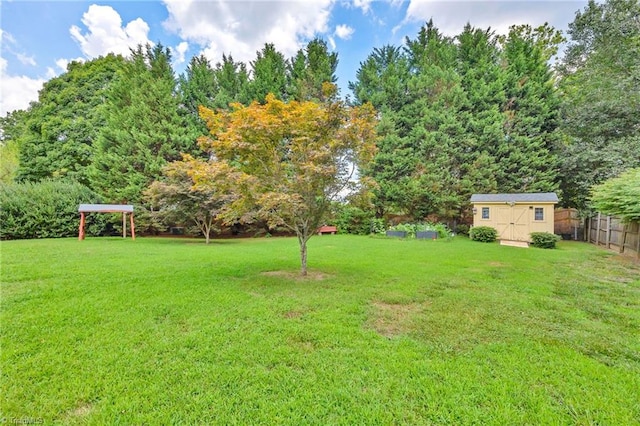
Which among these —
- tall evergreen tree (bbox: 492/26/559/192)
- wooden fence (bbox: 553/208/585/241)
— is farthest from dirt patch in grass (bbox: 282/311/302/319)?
wooden fence (bbox: 553/208/585/241)

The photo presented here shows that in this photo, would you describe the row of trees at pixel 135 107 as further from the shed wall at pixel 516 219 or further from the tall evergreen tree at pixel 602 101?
the tall evergreen tree at pixel 602 101

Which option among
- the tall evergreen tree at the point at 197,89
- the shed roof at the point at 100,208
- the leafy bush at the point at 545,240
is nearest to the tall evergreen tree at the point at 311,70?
the tall evergreen tree at the point at 197,89

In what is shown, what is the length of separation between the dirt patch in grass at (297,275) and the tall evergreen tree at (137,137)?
38.2 ft

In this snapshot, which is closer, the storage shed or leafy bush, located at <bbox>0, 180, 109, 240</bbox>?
leafy bush, located at <bbox>0, 180, 109, 240</bbox>

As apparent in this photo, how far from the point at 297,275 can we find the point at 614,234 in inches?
490

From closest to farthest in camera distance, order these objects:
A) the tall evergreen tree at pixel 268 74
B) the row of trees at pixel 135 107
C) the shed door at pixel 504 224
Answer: the shed door at pixel 504 224
the row of trees at pixel 135 107
the tall evergreen tree at pixel 268 74

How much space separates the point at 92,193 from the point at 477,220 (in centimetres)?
1940

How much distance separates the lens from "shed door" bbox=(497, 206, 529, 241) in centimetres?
1328

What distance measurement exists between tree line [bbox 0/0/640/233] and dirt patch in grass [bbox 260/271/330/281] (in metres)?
9.34

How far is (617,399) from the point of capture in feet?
6.63

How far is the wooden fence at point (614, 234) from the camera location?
8.49 m

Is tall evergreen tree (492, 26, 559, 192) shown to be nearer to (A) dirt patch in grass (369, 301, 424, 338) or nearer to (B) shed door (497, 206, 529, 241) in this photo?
(B) shed door (497, 206, 529, 241)

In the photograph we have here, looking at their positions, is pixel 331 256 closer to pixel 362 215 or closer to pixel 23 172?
pixel 362 215

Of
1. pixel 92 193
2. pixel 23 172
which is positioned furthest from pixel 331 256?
pixel 23 172
